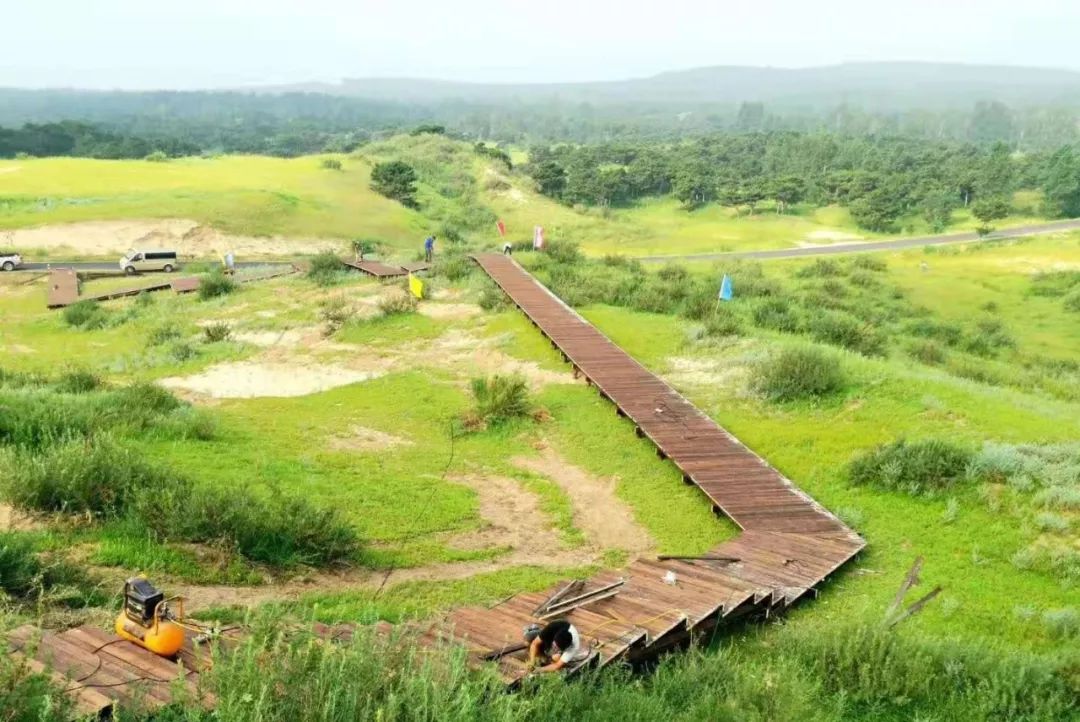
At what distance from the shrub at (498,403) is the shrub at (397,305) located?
10.0 meters

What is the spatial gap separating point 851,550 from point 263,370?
54.9 ft

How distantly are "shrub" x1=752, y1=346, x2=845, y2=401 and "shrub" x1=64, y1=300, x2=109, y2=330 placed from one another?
2421cm

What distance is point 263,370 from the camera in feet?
75.2

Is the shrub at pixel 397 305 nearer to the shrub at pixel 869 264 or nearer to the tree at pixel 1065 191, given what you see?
the shrub at pixel 869 264

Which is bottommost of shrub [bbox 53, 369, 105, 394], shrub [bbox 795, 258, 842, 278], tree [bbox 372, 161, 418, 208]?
shrub [bbox 795, 258, 842, 278]

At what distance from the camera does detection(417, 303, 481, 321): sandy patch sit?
92.3ft

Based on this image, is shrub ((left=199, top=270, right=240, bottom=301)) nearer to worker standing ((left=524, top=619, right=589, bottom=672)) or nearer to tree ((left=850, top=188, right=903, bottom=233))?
worker standing ((left=524, top=619, right=589, bottom=672))

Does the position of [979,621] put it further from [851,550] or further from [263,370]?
[263,370]

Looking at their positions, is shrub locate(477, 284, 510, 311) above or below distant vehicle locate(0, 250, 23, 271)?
above

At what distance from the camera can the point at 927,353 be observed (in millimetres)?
28047

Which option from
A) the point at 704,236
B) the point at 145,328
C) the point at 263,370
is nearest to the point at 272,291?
the point at 145,328

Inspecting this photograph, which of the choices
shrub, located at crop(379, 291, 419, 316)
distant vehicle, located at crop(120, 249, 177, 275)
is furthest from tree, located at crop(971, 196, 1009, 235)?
distant vehicle, located at crop(120, 249, 177, 275)

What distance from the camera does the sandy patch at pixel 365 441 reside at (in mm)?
16719

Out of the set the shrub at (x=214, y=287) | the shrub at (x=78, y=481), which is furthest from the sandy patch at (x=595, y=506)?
the shrub at (x=214, y=287)
